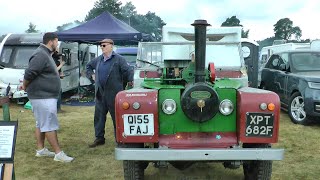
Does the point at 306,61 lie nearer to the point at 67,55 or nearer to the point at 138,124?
the point at 138,124

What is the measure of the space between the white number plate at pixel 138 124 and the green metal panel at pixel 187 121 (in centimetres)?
15

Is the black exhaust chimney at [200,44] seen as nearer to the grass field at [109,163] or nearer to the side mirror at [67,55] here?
the grass field at [109,163]

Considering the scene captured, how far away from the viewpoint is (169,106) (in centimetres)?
409

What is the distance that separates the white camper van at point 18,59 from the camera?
37.5 feet

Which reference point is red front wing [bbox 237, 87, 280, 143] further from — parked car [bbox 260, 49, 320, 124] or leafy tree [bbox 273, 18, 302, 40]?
leafy tree [bbox 273, 18, 302, 40]

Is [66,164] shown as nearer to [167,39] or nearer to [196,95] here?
[196,95]

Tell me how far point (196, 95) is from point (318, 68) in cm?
626

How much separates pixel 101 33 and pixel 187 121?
28.0ft

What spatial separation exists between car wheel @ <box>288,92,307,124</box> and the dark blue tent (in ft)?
17.2

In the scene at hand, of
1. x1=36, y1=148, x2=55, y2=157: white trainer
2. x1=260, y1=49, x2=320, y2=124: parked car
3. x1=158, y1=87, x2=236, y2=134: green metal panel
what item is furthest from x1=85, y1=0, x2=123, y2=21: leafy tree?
x1=158, y1=87, x2=236, y2=134: green metal panel

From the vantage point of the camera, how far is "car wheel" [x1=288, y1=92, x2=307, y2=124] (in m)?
8.52

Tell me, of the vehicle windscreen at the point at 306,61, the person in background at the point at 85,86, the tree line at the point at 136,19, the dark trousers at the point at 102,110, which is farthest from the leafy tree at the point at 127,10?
the dark trousers at the point at 102,110

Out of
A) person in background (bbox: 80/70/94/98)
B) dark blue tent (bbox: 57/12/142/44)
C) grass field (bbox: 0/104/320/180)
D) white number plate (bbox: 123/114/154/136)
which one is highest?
dark blue tent (bbox: 57/12/142/44)

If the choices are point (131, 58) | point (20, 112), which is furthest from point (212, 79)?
point (131, 58)
